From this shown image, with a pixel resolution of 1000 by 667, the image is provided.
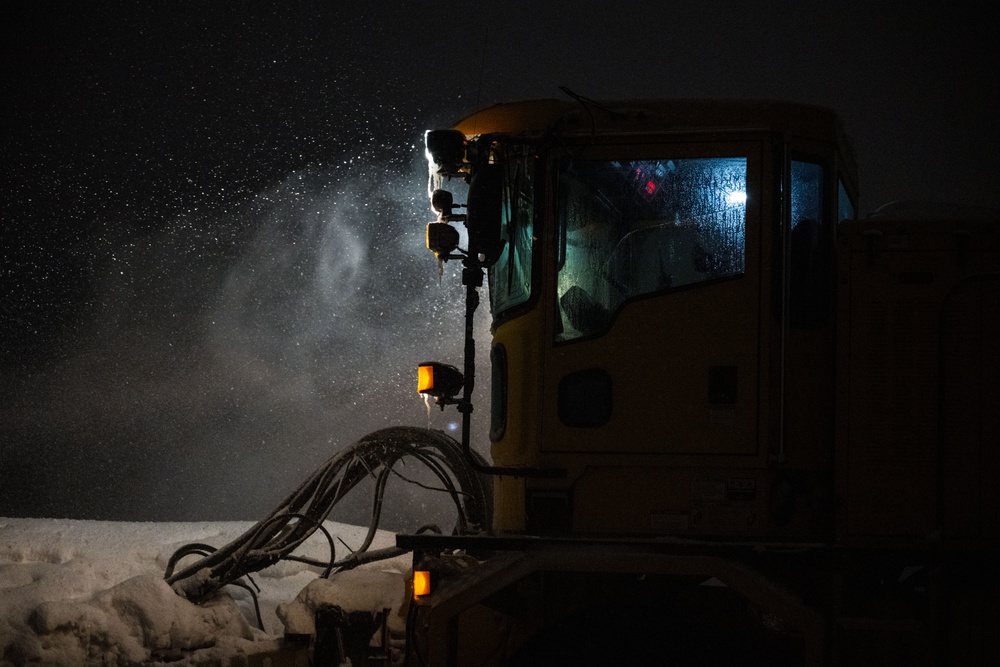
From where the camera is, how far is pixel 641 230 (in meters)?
4.44

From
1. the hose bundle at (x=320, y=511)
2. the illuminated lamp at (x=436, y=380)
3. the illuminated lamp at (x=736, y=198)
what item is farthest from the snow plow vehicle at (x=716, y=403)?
the hose bundle at (x=320, y=511)

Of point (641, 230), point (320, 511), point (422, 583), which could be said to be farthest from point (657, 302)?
point (320, 511)

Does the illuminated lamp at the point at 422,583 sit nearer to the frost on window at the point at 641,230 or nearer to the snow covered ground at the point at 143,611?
the snow covered ground at the point at 143,611

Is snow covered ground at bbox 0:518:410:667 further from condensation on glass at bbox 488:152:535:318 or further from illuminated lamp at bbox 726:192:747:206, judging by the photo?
illuminated lamp at bbox 726:192:747:206

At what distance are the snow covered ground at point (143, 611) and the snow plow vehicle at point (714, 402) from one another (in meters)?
1.45

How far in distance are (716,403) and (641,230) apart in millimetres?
858

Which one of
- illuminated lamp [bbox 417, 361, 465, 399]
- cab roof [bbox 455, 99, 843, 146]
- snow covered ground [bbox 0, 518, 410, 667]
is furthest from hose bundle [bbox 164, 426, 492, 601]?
cab roof [bbox 455, 99, 843, 146]

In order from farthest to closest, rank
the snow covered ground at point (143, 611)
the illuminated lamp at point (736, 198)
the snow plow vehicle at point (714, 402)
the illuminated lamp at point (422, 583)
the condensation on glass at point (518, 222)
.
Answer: the snow covered ground at point (143, 611) < the condensation on glass at point (518, 222) < the illuminated lamp at point (736, 198) < the illuminated lamp at point (422, 583) < the snow plow vehicle at point (714, 402)

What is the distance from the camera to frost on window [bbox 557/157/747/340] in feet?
14.4

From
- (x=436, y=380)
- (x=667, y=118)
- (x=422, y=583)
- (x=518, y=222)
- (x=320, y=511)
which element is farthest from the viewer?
(x=320, y=511)

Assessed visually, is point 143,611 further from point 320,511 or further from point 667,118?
point 667,118

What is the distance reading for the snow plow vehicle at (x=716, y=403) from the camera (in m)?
4.10

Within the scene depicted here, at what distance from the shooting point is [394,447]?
709 cm

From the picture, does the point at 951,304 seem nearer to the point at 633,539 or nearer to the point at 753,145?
the point at 753,145
